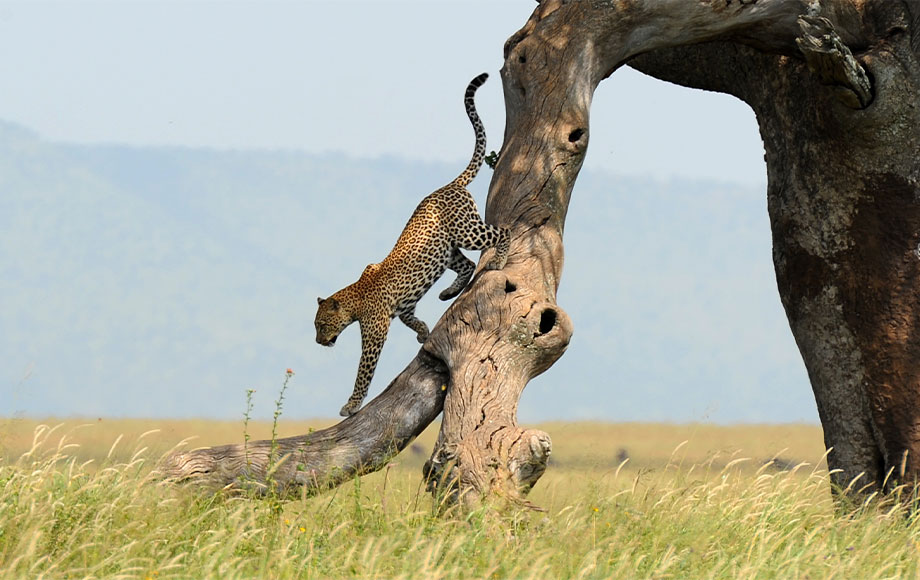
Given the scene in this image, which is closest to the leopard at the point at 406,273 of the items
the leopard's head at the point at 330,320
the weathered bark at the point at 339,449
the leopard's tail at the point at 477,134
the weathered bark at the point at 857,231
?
the leopard's head at the point at 330,320

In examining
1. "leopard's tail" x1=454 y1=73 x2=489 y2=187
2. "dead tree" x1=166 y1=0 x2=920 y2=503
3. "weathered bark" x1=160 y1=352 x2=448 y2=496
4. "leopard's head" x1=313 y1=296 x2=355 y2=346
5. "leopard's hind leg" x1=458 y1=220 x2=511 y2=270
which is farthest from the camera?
"leopard's tail" x1=454 y1=73 x2=489 y2=187

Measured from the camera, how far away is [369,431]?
7348mm

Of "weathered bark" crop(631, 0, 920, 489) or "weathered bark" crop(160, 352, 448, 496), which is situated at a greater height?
"weathered bark" crop(631, 0, 920, 489)

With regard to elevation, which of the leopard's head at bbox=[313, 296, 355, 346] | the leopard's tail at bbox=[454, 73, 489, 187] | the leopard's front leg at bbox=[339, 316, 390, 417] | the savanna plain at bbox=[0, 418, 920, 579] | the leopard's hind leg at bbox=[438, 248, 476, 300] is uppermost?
the leopard's tail at bbox=[454, 73, 489, 187]

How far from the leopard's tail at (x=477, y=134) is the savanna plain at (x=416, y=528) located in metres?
2.78

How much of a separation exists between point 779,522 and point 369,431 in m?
2.90

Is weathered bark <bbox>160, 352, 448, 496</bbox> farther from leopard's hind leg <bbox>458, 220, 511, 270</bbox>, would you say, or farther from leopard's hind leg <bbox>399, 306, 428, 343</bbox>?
leopard's hind leg <bbox>399, 306, 428, 343</bbox>

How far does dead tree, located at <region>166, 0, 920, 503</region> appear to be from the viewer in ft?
23.7

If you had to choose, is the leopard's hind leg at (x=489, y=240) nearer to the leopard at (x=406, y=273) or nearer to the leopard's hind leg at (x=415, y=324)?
the leopard at (x=406, y=273)

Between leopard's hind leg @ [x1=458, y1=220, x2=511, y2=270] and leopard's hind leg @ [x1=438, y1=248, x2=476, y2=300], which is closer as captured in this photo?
leopard's hind leg @ [x1=458, y1=220, x2=511, y2=270]

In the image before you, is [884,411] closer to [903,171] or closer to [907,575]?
[903,171]

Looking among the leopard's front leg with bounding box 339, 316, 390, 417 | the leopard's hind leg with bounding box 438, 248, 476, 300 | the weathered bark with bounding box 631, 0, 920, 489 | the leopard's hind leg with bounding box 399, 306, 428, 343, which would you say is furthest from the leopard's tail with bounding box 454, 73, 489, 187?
the weathered bark with bounding box 631, 0, 920, 489

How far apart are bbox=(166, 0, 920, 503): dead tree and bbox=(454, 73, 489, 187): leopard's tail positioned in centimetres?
71

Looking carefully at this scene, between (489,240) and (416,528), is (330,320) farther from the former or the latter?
(416,528)
